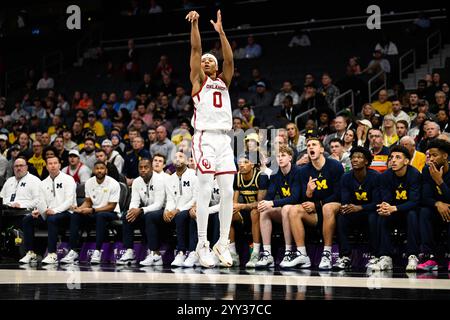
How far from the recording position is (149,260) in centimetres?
1040

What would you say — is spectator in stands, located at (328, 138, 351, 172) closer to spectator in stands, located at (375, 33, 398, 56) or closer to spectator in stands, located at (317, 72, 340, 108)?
spectator in stands, located at (317, 72, 340, 108)

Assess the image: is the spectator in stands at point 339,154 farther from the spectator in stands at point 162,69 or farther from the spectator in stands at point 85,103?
the spectator in stands at point 85,103

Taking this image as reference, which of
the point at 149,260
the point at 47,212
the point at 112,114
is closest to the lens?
the point at 149,260

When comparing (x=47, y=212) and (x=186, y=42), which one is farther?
(x=186, y=42)

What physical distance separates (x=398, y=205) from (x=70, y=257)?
15.4ft

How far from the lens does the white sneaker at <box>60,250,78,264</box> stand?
1098 centimetres

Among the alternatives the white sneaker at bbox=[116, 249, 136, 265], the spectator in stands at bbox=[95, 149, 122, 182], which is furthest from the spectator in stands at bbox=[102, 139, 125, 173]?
the white sneaker at bbox=[116, 249, 136, 265]

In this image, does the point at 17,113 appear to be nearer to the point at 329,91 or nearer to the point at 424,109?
the point at 329,91

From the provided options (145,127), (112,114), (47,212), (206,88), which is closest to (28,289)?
(206,88)

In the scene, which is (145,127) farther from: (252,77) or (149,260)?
(149,260)

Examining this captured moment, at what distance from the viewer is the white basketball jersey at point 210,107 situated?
7.81 meters

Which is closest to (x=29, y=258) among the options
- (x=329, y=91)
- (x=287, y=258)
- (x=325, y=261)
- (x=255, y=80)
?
(x=287, y=258)
